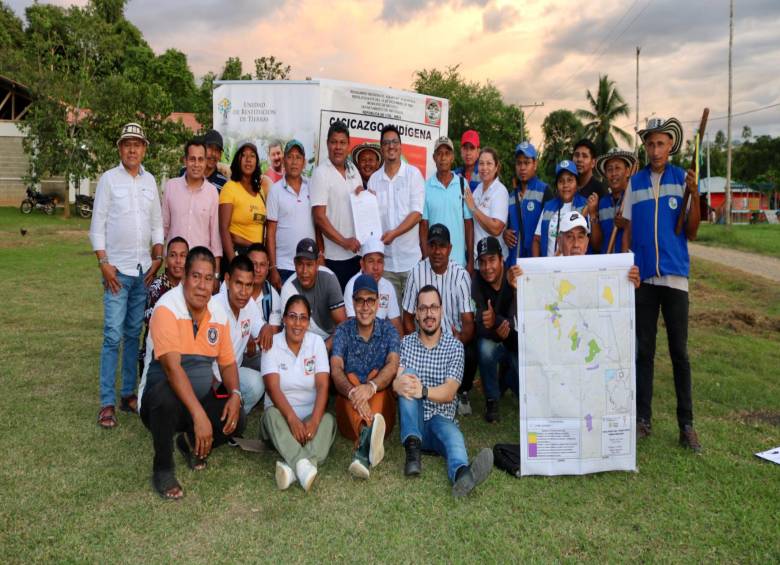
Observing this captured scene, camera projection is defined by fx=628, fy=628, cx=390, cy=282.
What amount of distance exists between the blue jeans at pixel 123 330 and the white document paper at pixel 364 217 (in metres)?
1.98

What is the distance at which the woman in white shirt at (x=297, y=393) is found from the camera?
433 centimetres

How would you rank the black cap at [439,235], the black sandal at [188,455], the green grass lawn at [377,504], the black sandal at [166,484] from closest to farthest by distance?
the green grass lawn at [377,504]
the black sandal at [166,484]
the black sandal at [188,455]
the black cap at [439,235]

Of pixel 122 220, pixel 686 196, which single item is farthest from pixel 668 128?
pixel 122 220

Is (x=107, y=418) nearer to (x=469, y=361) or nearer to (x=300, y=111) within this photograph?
(x=469, y=361)

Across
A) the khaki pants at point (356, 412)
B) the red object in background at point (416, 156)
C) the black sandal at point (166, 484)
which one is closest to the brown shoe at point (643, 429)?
the khaki pants at point (356, 412)

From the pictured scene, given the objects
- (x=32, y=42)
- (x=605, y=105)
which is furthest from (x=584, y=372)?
(x=605, y=105)

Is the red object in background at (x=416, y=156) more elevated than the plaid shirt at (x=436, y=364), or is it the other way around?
the red object in background at (x=416, y=156)

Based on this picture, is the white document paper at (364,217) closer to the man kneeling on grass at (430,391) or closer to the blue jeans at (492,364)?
the man kneeling on grass at (430,391)

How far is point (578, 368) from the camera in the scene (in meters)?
4.26

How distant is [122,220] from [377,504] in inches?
124

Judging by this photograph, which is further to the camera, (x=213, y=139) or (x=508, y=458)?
(x=213, y=139)

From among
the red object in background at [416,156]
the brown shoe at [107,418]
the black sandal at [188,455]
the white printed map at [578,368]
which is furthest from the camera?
the red object in background at [416,156]

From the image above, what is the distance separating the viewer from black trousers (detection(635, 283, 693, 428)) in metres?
4.74

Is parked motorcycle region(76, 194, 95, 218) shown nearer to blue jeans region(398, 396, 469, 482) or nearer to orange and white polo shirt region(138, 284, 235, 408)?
orange and white polo shirt region(138, 284, 235, 408)
